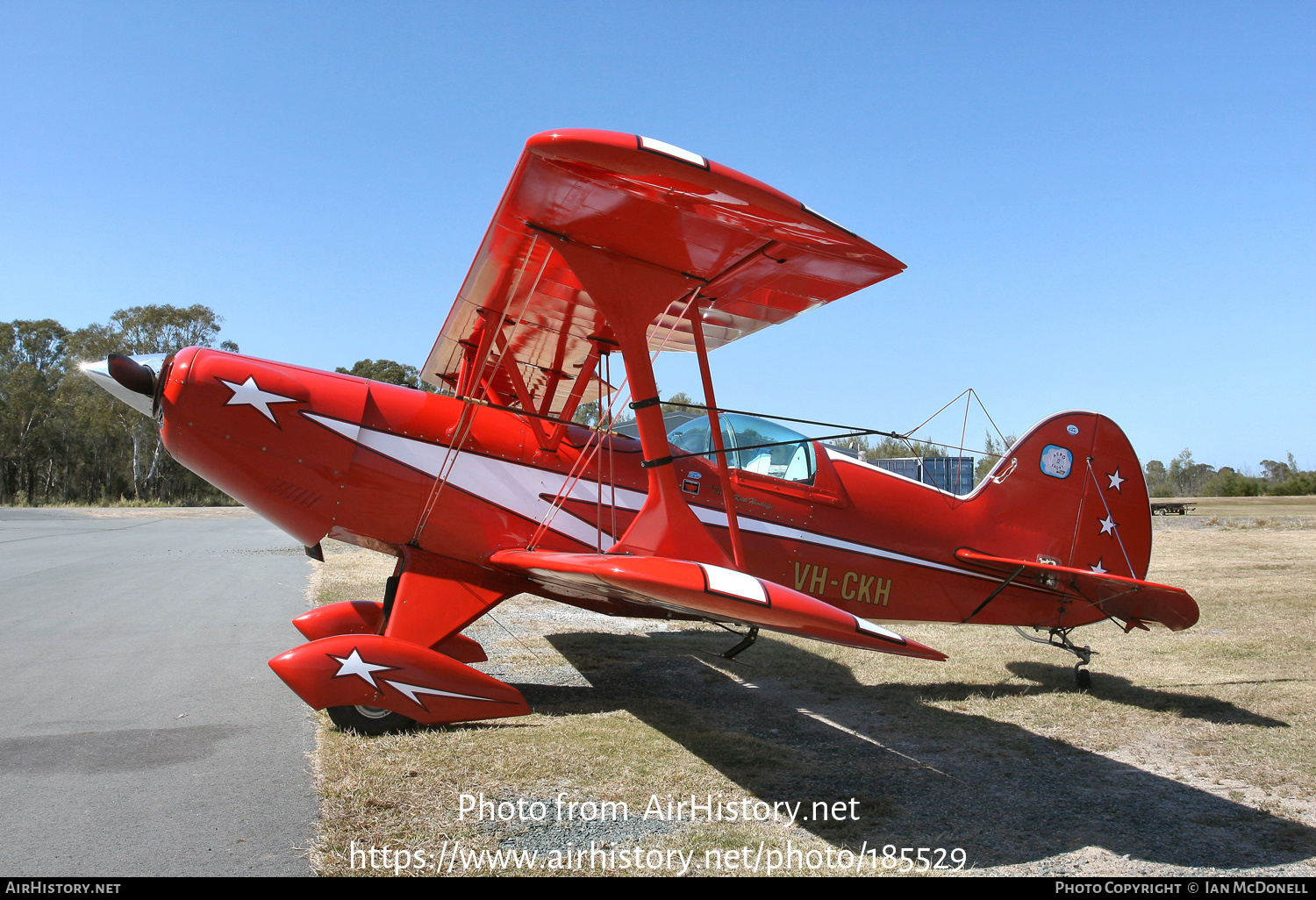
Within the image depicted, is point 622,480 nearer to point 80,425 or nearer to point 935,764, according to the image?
point 935,764

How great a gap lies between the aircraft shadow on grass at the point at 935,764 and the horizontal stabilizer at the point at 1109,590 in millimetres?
619

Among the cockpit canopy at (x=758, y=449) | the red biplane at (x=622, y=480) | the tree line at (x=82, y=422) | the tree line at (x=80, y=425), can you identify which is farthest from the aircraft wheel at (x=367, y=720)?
A: the tree line at (x=80, y=425)

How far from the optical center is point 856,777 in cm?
411

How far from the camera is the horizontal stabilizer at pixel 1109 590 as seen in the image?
5.68 meters

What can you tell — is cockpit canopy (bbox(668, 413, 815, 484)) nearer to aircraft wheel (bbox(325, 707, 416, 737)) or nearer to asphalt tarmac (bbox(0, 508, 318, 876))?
aircraft wheel (bbox(325, 707, 416, 737))

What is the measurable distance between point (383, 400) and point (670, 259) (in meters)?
2.37

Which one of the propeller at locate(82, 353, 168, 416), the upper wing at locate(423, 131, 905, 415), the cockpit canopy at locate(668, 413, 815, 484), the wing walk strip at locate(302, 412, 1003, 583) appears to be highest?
the upper wing at locate(423, 131, 905, 415)

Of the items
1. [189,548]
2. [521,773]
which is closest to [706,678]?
[521,773]

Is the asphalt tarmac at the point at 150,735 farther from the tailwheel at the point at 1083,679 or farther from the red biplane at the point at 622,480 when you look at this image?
the tailwheel at the point at 1083,679

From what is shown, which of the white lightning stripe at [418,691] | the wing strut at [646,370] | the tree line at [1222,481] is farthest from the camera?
the tree line at [1222,481]

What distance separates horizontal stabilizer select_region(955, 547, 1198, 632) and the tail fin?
0.20 meters

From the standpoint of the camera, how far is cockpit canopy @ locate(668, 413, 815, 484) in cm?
588

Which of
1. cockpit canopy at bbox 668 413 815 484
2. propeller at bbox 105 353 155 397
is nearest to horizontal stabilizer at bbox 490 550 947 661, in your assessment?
cockpit canopy at bbox 668 413 815 484
